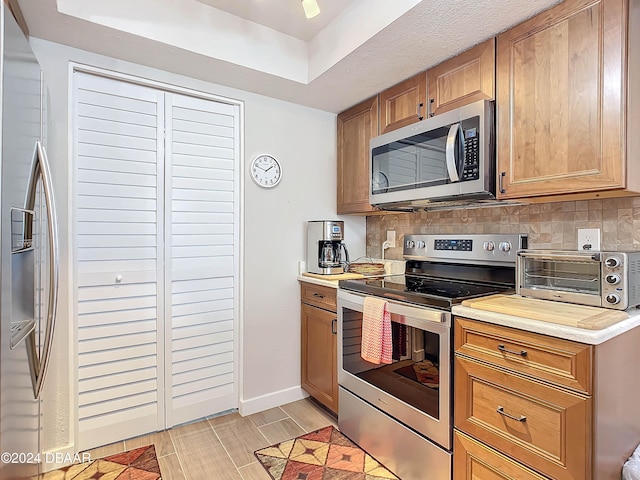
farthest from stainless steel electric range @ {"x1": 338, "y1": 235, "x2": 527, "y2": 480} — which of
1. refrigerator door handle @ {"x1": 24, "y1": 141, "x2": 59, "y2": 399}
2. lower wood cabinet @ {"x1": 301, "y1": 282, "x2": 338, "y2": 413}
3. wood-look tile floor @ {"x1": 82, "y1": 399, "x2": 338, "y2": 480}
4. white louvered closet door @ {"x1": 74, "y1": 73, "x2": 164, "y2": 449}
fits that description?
refrigerator door handle @ {"x1": 24, "y1": 141, "x2": 59, "y2": 399}

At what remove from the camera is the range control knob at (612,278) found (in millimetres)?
1347

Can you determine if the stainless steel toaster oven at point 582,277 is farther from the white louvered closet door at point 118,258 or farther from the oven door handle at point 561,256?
the white louvered closet door at point 118,258

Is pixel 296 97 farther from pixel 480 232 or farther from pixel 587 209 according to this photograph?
pixel 587 209

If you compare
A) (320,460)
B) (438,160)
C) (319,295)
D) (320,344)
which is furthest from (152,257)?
(438,160)

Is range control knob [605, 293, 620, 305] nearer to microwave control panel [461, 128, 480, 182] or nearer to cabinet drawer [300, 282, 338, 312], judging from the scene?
microwave control panel [461, 128, 480, 182]

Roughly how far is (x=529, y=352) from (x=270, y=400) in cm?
177

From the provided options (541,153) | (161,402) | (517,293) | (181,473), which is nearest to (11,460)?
(181,473)

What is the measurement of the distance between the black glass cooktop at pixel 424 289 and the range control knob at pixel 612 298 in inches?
17.8

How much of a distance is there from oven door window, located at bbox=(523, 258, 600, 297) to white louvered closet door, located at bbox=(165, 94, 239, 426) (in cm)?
172

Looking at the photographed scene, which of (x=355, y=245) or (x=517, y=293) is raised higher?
(x=355, y=245)

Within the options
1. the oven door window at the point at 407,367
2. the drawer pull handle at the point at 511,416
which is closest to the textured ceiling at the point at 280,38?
the oven door window at the point at 407,367

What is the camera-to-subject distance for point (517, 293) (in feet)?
5.59

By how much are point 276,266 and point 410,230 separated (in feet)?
3.23

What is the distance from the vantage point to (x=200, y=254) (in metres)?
2.29
